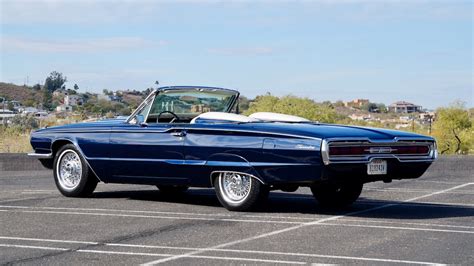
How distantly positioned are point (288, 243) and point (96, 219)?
2.71 metres

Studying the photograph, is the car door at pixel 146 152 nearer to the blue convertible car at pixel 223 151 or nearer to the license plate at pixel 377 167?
the blue convertible car at pixel 223 151

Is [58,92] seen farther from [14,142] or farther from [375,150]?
[375,150]

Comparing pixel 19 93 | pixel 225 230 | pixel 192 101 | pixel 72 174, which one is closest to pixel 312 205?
pixel 192 101

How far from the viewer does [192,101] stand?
A: 40.5ft

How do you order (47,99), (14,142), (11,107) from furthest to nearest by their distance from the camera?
1. (47,99)
2. (11,107)
3. (14,142)

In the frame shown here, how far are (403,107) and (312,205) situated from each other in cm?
9239

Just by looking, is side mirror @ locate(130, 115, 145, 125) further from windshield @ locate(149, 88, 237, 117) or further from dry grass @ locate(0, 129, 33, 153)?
dry grass @ locate(0, 129, 33, 153)

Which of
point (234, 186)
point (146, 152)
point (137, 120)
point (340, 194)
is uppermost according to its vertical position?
point (137, 120)

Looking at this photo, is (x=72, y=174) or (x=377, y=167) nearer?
(x=377, y=167)

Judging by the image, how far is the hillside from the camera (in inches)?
2909

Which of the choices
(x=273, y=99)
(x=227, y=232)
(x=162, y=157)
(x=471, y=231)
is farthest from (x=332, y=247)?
(x=273, y=99)

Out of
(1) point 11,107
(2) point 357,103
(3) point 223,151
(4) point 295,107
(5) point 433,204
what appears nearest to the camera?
(3) point 223,151

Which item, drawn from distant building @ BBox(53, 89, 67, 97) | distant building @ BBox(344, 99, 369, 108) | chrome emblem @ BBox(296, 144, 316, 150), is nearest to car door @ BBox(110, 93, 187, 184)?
chrome emblem @ BBox(296, 144, 316, 150)

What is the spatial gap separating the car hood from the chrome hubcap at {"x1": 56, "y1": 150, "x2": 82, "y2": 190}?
9.97ft
